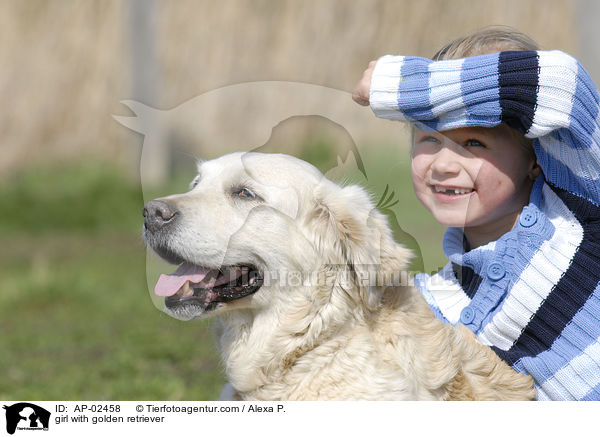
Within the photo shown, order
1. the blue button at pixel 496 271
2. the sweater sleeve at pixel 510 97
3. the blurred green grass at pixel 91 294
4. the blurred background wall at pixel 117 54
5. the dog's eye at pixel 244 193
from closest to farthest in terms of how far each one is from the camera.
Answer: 1. the sweater sleeve at pixel 510 97
2. the dog's eye at pixel 244 193
3. the blue button at pixel 496 271
4. the blurred green grass at pixel 91 294
5. the blurred background wall at pixel 117 54

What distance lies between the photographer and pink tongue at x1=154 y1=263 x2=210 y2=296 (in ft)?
8.67

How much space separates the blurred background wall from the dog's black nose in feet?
20.3

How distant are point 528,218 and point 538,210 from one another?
0.20ft

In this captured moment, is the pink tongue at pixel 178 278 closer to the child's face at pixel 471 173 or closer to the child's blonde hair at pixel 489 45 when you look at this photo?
the child's face at pixel 471 173

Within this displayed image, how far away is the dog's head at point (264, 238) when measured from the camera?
2594 millimetres

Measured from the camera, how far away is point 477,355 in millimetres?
2756

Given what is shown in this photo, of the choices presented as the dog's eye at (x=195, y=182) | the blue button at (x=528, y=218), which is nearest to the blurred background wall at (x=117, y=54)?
the dog's eye at (x=195, y=182)

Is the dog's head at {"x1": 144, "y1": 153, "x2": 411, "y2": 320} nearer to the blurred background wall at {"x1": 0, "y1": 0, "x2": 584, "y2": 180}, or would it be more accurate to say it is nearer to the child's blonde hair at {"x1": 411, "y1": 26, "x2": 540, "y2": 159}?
the child's blonde hair at {"x1": 411, "y1": 26, "x2": 540, "y2": 159}

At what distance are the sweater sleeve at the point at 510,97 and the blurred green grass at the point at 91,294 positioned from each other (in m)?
0.22

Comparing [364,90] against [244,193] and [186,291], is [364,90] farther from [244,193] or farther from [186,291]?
[186,291]

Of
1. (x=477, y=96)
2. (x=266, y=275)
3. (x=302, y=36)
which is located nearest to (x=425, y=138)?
(x=477, y=96)
